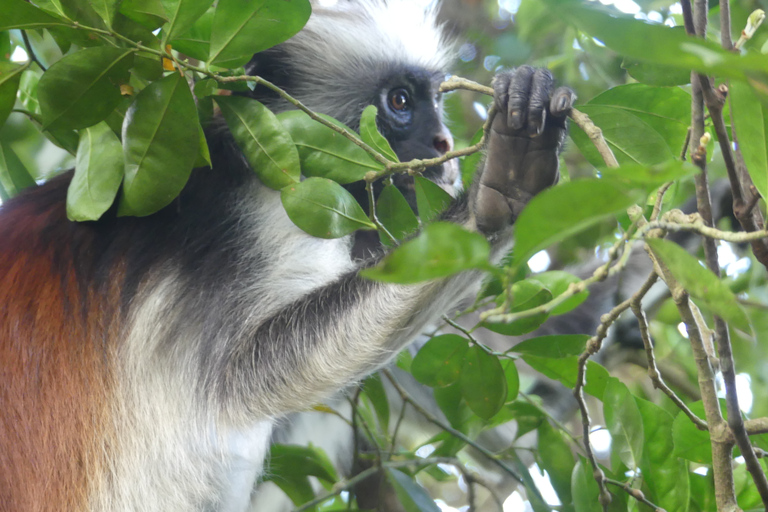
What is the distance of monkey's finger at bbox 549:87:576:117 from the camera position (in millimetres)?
1261

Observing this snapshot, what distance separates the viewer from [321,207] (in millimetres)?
1195

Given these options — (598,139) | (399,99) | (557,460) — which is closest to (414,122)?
(399,99)

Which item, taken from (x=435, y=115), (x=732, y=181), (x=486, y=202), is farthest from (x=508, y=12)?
(x=732, y=181)

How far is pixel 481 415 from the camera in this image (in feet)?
5.10

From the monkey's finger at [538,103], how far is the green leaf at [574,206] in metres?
0.75

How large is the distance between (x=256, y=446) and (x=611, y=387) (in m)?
1.01

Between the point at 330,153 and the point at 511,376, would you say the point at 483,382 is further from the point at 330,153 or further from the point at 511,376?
the point at 330,153

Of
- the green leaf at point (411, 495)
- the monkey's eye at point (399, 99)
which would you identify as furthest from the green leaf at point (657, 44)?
the monkey's eye at point (399, 99)

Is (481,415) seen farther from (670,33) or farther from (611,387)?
(670,33)

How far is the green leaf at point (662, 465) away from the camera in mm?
1284

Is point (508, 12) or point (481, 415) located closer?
point (481, 415)

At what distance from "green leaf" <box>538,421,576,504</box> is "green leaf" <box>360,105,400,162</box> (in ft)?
2.63

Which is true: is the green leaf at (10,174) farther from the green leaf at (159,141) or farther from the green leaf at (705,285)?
the green leaf at (705,285)

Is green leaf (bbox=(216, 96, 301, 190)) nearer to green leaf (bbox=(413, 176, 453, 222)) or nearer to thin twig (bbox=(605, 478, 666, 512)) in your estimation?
green leaf (bbox=(413, 176, 453, 222))
